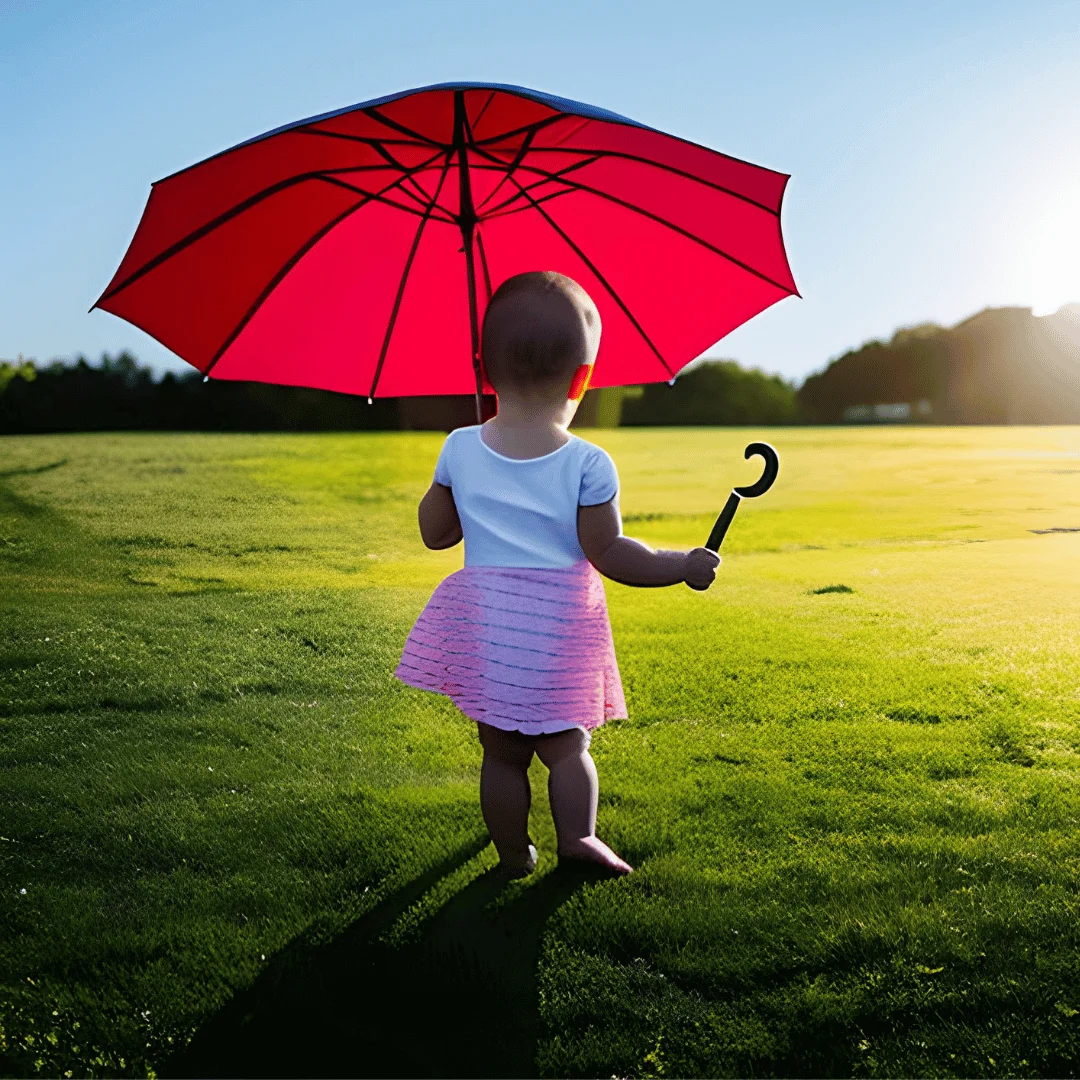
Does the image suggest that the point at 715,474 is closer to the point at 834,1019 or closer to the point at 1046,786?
the point at 1046,786

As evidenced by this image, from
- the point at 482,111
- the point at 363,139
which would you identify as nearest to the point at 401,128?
the point at 363,139

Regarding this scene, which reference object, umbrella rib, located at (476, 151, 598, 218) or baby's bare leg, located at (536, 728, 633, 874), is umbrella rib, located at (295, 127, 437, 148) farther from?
baby's bare leg, located at (536, 728, 633, 874)

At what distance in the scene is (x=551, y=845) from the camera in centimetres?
340

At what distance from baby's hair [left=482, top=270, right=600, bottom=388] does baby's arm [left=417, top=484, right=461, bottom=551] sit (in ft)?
1.16

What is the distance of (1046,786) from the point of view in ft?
12.8

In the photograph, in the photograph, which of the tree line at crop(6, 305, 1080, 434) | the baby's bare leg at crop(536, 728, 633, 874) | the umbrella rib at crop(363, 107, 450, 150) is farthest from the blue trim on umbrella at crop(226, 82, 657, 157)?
the tree line at crop(6, 305, 1080, 434)

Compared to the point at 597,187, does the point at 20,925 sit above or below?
below

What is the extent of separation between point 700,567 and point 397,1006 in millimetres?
1258

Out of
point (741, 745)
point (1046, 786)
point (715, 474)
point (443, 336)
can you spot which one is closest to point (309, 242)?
point (443, 336)

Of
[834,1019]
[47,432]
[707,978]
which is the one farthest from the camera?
[47,432]

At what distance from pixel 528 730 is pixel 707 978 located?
0.72m

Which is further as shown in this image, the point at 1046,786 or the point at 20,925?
the point at 1046,786

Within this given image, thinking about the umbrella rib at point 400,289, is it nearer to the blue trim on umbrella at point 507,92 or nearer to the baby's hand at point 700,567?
the blue trim on umbrella at point 507,92

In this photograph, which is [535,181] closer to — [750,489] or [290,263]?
[290,263]
